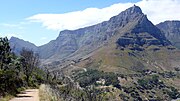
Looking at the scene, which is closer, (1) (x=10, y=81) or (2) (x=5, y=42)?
(1) (x=10, y=81)

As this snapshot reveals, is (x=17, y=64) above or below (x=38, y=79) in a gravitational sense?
above

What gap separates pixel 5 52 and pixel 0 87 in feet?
261

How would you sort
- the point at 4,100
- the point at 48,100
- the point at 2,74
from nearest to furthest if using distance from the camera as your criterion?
1. the point at 48,100
2. the point at 4,100
3. the point at 2,74

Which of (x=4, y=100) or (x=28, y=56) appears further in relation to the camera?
(x=28, y=56)

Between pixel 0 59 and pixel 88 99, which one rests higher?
pixel 0 59

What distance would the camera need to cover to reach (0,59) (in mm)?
122750

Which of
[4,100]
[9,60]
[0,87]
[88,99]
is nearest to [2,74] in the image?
[0,87]

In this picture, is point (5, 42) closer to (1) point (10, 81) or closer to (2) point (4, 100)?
(1) point (10, 81)

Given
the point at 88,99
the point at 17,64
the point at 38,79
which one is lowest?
the point at 88,99

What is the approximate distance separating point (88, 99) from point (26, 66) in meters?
37.1

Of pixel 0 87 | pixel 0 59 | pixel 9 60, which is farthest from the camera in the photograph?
pixel 9 60

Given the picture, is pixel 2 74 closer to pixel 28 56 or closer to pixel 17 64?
pixel 17 64

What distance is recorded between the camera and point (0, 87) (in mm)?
51656

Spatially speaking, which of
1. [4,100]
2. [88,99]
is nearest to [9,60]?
[88,99]
